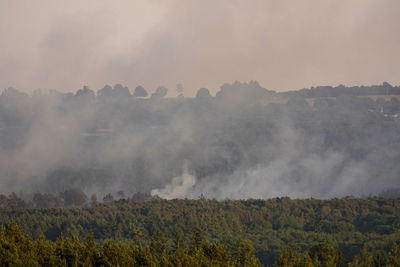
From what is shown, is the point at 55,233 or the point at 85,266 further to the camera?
the point at 55,233

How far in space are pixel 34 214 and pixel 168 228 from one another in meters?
41.1

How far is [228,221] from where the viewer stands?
178000 mm

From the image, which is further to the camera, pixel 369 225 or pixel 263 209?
pixel 263 209

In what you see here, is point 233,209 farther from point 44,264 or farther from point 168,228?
point 44,264

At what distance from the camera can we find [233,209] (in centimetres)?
19038

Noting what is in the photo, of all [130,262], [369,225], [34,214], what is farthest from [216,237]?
[130,262]

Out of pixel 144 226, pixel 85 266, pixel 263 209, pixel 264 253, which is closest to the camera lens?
pixel 85 266

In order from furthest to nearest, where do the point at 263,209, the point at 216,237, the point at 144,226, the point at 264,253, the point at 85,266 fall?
the point at 263,209 → the point at 144,226 → the point at 216,237 → the point at 264,253 → the point at 85,266

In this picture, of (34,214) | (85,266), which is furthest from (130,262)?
(34,214)

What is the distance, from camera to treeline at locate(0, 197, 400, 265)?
157 m

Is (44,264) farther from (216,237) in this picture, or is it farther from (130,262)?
(216,237)

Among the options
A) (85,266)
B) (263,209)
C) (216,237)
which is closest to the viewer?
(85,266)

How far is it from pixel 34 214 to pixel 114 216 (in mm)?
23781

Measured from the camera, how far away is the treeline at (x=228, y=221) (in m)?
157
